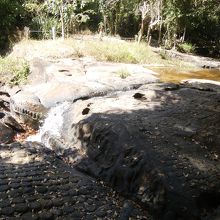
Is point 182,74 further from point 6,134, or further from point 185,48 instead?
point 6,134

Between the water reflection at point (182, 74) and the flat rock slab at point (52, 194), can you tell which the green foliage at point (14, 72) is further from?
the flat rock slab at point (52, 194)

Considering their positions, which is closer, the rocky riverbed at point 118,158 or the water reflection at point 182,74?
the rocky riverbed at point 118,158

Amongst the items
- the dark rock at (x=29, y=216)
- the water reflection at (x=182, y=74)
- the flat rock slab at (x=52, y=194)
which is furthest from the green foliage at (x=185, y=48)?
the dark rock at (x=29, y=216)

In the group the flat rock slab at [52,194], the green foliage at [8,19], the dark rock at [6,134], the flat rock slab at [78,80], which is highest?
the green foliage at [8,19]

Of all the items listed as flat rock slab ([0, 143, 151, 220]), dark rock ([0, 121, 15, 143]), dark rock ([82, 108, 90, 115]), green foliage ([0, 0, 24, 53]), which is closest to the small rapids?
dark rock ([0, 121, 15, 143])

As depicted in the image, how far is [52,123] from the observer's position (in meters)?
9.23

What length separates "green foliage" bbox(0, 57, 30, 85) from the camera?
12.0 m

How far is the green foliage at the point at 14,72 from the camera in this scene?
12.0 m

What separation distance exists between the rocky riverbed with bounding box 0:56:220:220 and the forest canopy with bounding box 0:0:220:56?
9.26 metres

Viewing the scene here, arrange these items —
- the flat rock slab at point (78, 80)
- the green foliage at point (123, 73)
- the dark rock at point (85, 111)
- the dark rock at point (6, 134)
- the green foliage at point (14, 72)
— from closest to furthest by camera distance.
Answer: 1. the dark rock at point (85, 111)
2. the dark rock at point (6, 134)
3. the flat rock slab at point (78, 80)
4. the green foliage at point (123, 73)
5. the green foliage at point (14, 72)

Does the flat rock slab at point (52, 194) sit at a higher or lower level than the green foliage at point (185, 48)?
higher

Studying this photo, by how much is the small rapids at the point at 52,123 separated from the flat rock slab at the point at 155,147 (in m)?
0.33


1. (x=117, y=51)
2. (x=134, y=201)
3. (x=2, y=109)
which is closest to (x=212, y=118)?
(x=134, y=201)

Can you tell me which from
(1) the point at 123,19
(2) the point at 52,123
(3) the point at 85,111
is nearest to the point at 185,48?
(1) the point at 123,19
